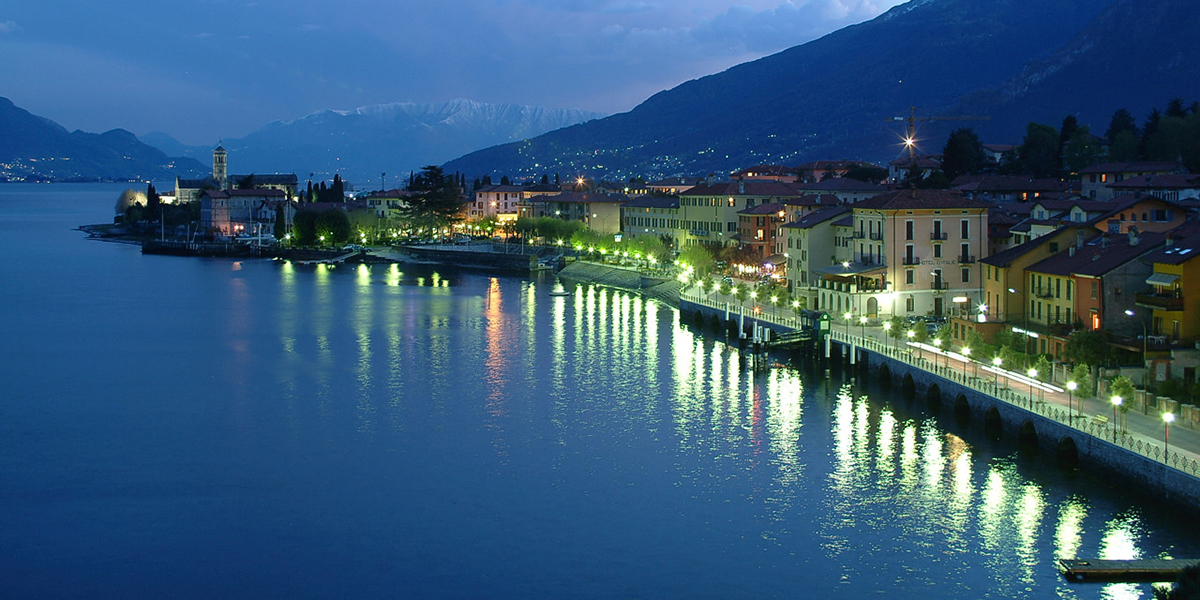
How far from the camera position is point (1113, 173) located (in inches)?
2079

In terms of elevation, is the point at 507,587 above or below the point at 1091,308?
below

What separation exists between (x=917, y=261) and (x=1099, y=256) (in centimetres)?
1033

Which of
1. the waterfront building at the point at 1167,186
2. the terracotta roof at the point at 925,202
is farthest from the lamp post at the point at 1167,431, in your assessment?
the waterfront building at the point at 1167,186

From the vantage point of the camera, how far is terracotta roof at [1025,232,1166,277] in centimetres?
2660

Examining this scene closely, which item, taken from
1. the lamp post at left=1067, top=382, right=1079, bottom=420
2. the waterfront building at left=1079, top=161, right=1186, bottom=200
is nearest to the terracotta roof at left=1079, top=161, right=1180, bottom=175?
the waterfront building at left=1079, top=161, right=1186, bottom=200

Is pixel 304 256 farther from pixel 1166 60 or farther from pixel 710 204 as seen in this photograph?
pixel 1166 60

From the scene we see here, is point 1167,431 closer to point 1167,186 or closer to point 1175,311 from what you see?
point 1175,311

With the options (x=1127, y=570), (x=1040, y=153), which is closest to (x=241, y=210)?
(x=1040, y=153)

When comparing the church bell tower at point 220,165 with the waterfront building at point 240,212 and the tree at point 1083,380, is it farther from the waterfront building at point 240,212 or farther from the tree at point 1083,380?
the tree at point 1083,380

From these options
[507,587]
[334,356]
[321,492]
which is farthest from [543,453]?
[334,356]

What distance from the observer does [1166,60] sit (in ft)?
400

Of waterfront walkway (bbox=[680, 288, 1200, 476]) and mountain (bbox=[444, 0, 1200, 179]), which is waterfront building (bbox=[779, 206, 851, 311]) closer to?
waterfront walkway (bbox=[680, 288, 1200, 476])

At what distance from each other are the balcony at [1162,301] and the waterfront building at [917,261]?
12524 mm

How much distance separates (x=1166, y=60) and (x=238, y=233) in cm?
9020
